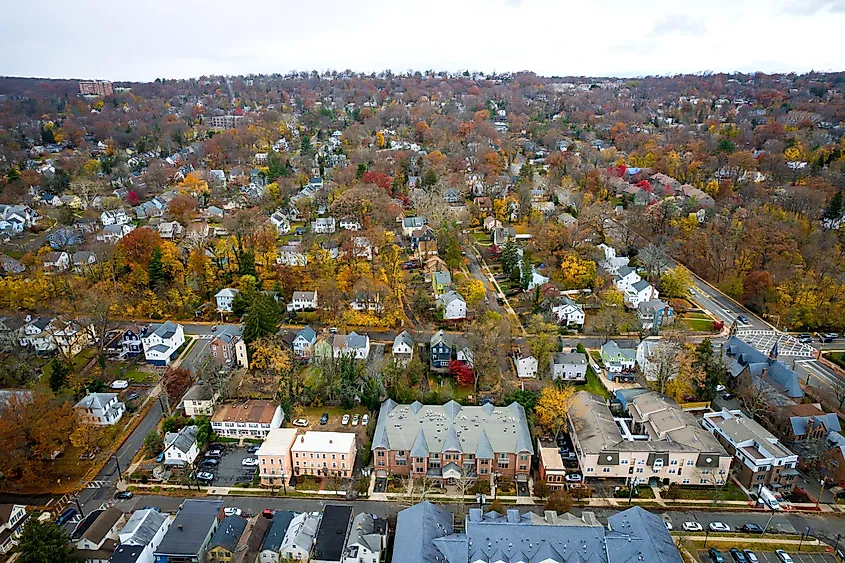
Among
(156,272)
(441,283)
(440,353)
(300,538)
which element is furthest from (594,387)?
(156,272)

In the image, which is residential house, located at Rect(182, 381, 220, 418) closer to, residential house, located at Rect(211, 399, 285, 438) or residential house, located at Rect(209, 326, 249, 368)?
residential house, located at Rect(211, 399, 285, 438)

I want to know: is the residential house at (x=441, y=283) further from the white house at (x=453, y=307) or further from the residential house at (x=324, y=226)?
the residential house at (x=324, y=226)

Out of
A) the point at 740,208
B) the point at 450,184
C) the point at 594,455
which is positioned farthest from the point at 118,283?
the point at 740,208

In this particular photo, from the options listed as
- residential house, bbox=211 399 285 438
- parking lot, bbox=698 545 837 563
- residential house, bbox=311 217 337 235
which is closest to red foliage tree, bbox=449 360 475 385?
residential house, bbox=211 399 285 438

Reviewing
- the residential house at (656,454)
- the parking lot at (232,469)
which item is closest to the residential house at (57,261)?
the parking lot at (232,469)

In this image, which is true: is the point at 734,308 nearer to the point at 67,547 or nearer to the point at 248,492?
the point at 248,492
